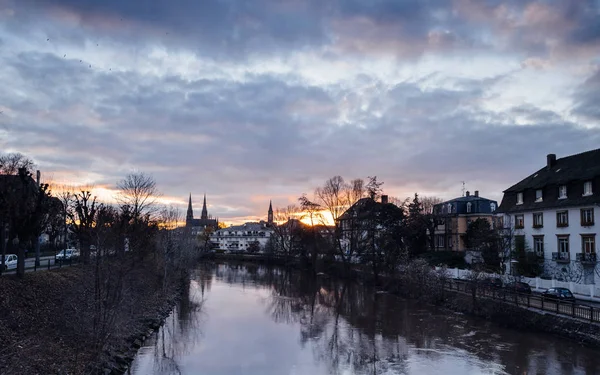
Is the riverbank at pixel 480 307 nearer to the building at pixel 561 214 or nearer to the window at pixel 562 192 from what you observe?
the building at pixel 561 214

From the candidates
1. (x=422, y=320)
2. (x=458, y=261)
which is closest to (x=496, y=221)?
(x=458, y=261)

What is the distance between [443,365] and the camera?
62.3ft

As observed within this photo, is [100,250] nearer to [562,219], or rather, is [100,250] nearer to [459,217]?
[562,219]

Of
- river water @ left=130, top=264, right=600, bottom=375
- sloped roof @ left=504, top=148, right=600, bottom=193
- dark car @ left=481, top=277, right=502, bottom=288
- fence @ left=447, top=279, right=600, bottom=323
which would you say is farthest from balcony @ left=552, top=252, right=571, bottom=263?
river water @ left=130, top=264, right=600, bottom=375

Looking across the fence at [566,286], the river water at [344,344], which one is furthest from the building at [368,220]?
the fence at [566,286]

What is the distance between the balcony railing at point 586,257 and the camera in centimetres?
3226

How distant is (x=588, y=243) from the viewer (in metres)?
33.3

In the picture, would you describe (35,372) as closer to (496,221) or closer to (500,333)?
(500,333)

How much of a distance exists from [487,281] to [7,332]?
26.7 meters

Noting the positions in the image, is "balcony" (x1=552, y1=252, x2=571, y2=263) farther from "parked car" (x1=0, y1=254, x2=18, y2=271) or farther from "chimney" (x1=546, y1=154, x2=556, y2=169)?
"parked car" (x1=0, y1=254, x2=18, y2=271)

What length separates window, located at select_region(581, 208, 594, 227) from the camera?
3309 centimetres

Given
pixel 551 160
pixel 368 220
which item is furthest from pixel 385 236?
pixel 551 160

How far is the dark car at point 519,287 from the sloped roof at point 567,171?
1021cm

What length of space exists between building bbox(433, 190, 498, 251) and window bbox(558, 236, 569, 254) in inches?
957
